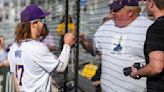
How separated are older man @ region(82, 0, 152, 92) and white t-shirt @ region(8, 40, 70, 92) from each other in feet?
1.38

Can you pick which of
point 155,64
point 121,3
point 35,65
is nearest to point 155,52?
point 155,64

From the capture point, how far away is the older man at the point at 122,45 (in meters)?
4.90

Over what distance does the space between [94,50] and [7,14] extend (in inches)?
477

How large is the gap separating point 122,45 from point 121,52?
7 cm

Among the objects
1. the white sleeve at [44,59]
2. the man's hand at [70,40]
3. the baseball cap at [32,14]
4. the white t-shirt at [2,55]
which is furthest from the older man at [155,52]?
the white t-shirt at [2,55]

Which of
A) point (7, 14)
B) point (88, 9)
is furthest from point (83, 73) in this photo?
point (7, 14)

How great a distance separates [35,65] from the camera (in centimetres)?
529

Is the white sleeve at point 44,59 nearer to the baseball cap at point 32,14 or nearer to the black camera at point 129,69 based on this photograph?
the baseball cap at point 32,14

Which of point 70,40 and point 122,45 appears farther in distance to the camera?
point 70,40

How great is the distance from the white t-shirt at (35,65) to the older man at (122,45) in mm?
422

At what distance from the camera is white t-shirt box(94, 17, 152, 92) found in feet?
16.0

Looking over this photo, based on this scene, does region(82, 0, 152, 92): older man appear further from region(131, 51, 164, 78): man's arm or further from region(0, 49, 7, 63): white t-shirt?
region(0, 49, 7, 63): white t-shirt

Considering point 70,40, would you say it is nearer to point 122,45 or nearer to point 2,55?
point 122,45

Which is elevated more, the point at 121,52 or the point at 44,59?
the point at 121,52
